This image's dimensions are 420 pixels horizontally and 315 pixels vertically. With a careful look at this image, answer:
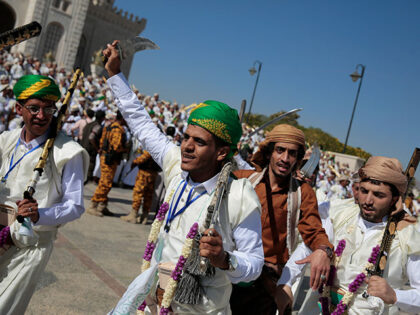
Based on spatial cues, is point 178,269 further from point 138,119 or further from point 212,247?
point 138,119

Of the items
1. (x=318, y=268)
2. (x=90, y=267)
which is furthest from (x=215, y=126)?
(x=90, y=267)

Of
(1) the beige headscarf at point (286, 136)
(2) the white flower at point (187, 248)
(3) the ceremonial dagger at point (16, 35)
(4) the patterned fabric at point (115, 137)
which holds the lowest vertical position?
(2) the white flower at point (187, 248)

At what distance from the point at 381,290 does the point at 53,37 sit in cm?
4522

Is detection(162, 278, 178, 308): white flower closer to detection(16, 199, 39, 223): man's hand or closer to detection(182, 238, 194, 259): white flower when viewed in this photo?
detection(182, 238, 194, 259): white flower

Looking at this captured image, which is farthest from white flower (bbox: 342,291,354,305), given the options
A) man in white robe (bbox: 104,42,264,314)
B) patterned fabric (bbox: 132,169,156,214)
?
patterned fabric (bbox: 132,169,156,214)

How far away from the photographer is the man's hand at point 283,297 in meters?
2.68

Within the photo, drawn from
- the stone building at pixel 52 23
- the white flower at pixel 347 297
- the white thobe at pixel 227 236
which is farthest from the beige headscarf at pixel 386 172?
the stone building at pixel 52 23

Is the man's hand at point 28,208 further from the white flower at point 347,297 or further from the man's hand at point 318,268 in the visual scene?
the white flower at point 347,297

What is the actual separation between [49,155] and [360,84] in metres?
22.9

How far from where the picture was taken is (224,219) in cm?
214

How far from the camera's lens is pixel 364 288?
112 inches

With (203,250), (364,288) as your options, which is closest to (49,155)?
(203,250)

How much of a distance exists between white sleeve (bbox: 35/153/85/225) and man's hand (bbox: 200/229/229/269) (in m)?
1.27

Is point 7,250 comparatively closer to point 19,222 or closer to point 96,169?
point 19,222
